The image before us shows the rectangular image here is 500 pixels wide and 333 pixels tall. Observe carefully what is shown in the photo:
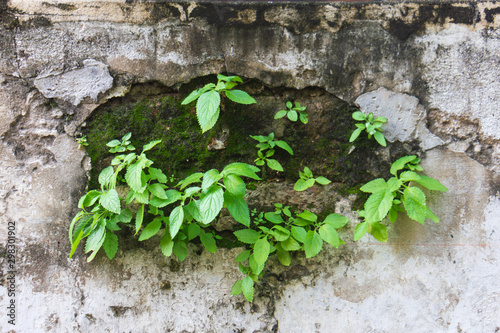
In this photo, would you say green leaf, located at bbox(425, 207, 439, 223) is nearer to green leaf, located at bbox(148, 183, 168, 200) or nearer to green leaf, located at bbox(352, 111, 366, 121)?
green leaf, located at bbox(352, 111, 366, 121)

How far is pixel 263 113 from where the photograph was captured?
1.68 metres

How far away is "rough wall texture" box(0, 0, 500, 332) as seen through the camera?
1630mm

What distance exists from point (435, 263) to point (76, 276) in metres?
1.81

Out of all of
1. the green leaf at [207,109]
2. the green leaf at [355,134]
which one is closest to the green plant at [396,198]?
the green leaf at [355,134]

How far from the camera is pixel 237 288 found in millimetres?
1560

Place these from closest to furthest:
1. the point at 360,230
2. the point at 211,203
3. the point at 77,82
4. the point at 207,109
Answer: the point at 211,203, the point at 207,109, the point at 360,230, the point at 77,82

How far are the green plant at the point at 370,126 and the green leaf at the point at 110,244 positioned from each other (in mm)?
1246

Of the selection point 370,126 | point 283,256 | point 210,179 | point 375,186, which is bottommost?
point 283,256

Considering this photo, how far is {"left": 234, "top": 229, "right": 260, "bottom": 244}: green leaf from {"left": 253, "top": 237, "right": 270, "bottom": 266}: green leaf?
0.13 ft

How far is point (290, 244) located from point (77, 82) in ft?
4.32

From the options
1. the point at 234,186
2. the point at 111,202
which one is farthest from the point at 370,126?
the point at 111,202

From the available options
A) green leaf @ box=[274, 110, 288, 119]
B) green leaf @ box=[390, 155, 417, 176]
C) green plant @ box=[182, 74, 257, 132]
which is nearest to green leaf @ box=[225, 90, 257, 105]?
green plant @ box=[182, 74, 257, 132]

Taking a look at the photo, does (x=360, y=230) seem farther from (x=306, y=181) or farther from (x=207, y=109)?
(x=207, y=109)

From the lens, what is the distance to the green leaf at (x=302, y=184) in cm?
160
